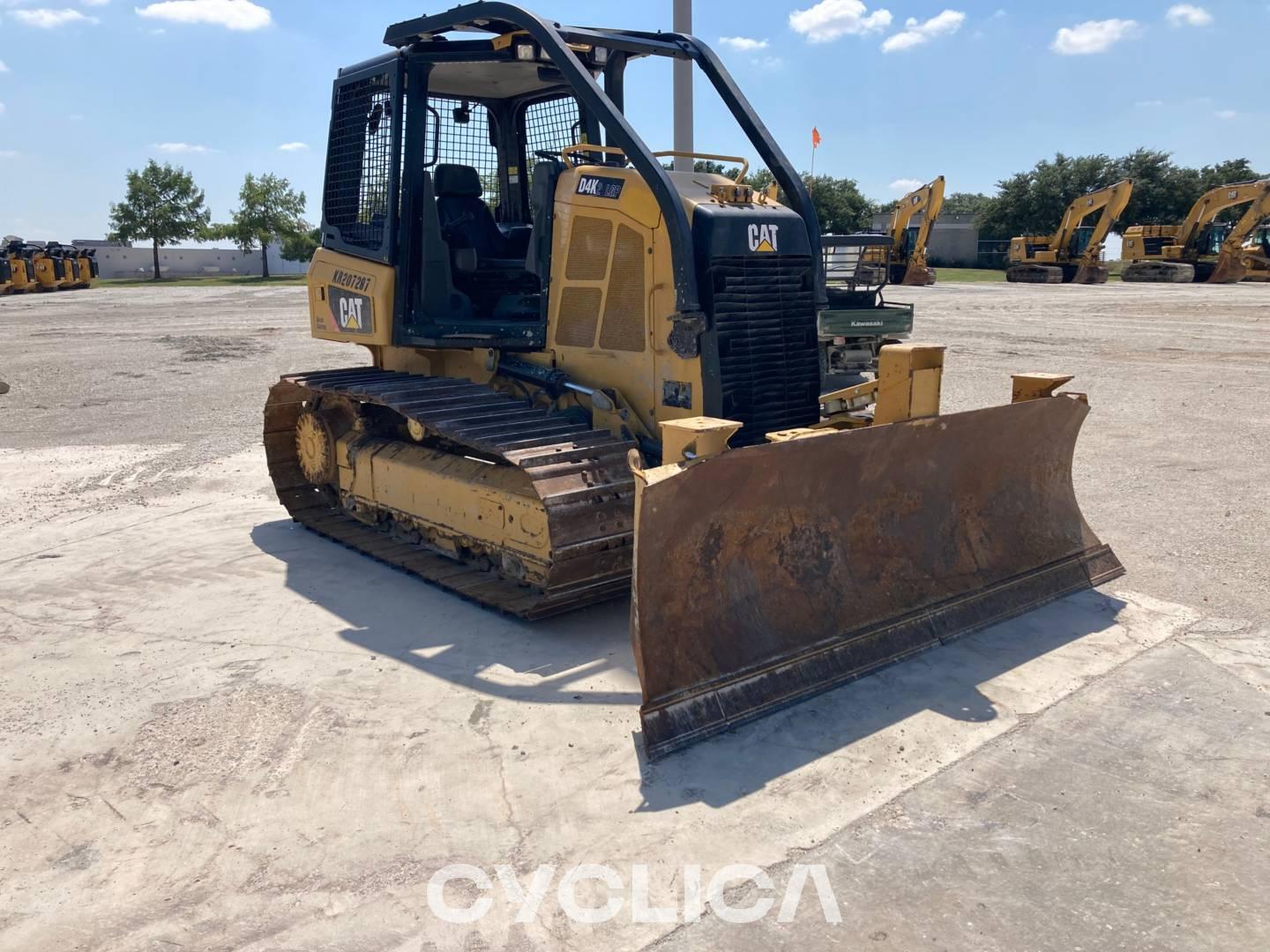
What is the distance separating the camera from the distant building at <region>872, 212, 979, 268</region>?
60.4 m

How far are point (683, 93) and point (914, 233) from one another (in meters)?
25.7

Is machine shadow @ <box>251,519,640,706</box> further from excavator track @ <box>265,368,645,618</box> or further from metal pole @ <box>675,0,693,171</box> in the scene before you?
metal pole @ <box>675,0,693,171</box>

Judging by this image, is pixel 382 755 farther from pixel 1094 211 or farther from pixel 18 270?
pixel 18 270

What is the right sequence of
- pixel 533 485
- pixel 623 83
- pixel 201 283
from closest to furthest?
pixel 533 485, pixel 623 83, pixel 201 283

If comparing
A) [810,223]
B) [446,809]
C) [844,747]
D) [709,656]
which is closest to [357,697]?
[446,809]

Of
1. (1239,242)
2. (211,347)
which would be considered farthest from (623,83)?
(1239,242)

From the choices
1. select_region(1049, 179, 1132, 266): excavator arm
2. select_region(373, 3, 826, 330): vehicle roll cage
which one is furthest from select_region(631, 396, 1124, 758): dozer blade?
select_region(1049, 179, 1132, 266): excavator arm

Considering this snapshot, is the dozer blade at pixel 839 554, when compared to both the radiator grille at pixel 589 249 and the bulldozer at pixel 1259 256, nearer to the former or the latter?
the radiator grille at pixel 589 249

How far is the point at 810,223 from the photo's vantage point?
238 inches

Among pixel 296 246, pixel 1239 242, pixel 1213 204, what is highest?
pixel 1213 204

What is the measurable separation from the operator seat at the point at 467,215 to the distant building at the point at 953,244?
5577cm

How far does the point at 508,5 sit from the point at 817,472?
311cm

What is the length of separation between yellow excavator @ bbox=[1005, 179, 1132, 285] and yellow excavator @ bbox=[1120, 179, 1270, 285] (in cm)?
209

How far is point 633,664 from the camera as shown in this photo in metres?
4.95
